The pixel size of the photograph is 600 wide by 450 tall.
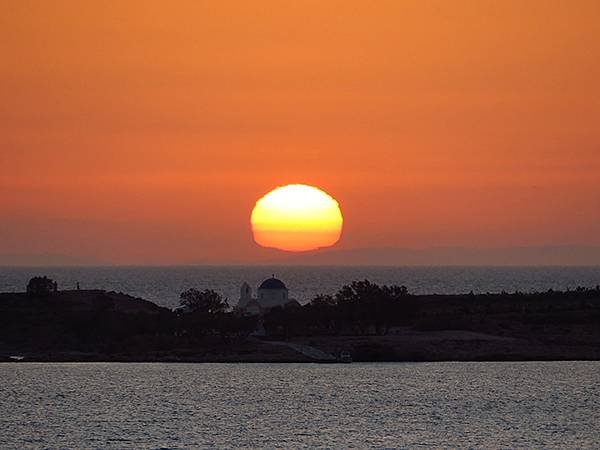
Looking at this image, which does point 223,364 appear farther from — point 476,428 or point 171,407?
point 476,428

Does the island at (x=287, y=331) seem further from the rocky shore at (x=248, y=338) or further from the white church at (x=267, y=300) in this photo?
the white church at (x=267, y=300)

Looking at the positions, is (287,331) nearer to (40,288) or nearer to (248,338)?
(248,338)

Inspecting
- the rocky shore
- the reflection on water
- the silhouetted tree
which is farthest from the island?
the reflection on water

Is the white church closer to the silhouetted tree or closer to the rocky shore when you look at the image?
the rocky shore

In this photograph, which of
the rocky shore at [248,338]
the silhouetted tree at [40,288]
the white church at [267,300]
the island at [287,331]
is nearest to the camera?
the rocky shore at [248,338]

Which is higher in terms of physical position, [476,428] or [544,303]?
[544,303]

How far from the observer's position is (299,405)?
80.1 metres

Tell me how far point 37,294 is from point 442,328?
39.5m

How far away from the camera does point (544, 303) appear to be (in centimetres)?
13538

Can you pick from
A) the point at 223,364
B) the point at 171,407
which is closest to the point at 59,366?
the point at 223,364

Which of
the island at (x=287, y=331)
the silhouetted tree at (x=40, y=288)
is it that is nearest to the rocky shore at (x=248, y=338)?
the island at (x=287, y=331)

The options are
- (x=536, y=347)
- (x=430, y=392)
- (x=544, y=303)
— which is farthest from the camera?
(x=544, y=303)

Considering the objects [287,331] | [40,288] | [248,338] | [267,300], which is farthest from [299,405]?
[40,288]

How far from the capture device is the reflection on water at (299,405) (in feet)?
220
